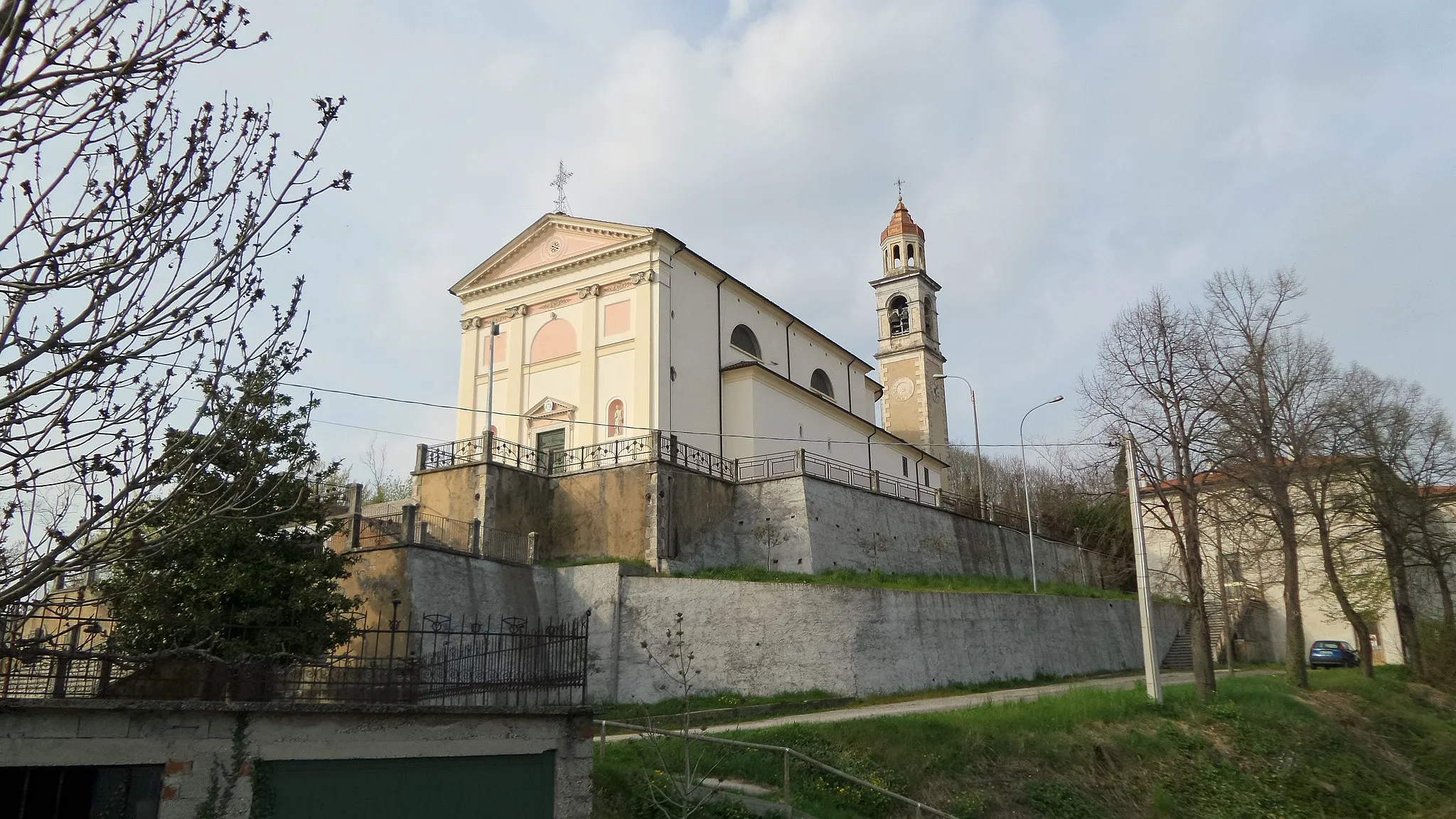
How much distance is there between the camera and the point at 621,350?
3259cm

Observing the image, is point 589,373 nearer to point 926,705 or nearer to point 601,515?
point 601,515

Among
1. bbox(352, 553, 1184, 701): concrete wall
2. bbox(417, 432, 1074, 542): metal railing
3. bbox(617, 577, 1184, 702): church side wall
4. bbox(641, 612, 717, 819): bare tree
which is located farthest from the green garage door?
bbox(417, 432, 1074, 542): metal railing

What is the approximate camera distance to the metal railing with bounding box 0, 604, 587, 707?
738 cm

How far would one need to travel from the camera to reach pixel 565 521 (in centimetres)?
2833

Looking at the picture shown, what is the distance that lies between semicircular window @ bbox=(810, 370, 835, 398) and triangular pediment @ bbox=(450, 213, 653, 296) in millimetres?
11825

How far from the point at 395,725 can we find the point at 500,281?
27652 mm

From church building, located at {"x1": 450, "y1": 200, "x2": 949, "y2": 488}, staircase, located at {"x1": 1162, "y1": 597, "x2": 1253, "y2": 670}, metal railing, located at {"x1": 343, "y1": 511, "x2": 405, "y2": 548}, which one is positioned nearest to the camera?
metal railing, located at {"x1": 343, "y1": 511, "x2": 405, "y2": 548}

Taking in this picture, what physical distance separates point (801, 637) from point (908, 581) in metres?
7.64

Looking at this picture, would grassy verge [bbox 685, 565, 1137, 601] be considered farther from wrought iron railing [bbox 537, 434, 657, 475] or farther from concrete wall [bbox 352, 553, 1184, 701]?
wrought iron railing [bbox 537, 434, 657, 475]

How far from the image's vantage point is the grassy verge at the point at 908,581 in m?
25.4

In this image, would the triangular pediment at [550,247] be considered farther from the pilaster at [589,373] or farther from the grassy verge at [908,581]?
the grassy verge at [908,581]

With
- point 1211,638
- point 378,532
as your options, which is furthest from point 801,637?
point 1211,638

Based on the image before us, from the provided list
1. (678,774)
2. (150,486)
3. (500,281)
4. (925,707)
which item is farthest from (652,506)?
A: (150,486)

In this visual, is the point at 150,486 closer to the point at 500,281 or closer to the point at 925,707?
the point at 925,707
